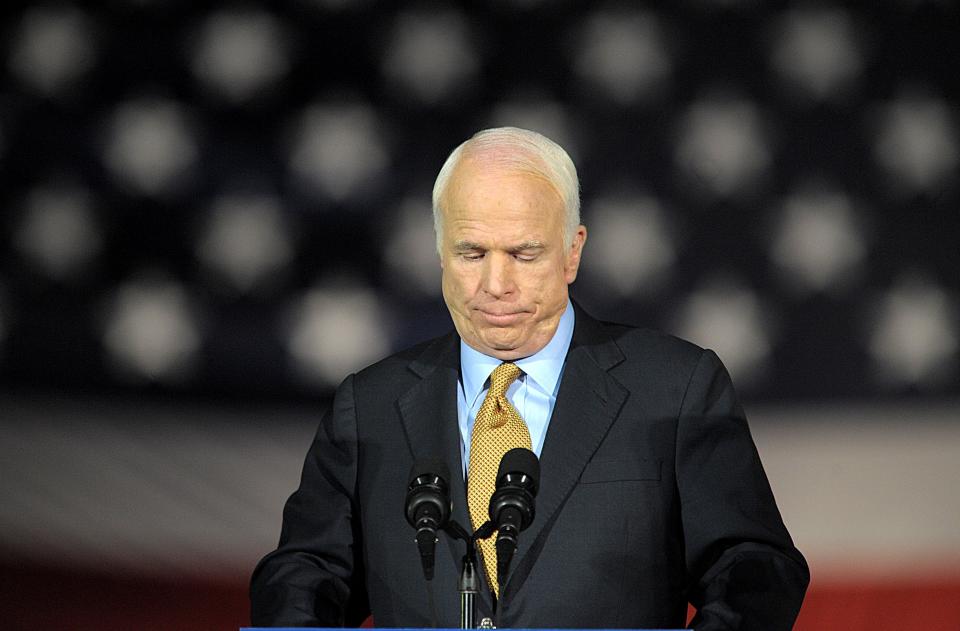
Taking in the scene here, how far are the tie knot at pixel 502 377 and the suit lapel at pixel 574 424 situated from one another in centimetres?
8

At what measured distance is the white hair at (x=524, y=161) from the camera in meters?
2.10

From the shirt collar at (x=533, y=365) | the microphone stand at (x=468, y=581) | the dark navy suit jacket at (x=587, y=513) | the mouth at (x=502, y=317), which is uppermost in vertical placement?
the mouth at (x=502, y=317)

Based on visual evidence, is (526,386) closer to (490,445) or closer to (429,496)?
(490,445)

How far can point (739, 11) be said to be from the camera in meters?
3.12

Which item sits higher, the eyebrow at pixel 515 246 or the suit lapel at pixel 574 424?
the eyebrow at pixel 515 246

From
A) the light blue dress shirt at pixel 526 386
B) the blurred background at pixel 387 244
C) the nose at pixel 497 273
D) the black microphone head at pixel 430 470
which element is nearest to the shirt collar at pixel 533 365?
the light blue dress shirt at pixel 526 386

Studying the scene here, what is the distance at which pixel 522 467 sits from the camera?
1601 millimetres

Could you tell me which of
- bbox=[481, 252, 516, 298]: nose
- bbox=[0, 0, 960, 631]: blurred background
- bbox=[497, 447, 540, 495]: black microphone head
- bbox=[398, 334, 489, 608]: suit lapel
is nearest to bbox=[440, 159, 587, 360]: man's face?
bbox=[481, 252, 516, 298]: nose

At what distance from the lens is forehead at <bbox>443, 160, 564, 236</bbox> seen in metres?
2.06

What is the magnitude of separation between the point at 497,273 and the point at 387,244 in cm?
114

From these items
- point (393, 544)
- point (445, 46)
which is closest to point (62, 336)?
point (445, 46)

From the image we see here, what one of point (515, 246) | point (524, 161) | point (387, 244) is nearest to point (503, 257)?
point (515, 246)

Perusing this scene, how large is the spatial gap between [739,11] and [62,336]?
6.05 feet

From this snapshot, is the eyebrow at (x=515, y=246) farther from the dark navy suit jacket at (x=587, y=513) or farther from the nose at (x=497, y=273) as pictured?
the dark navy suit jacket at (x=587, y=513)
